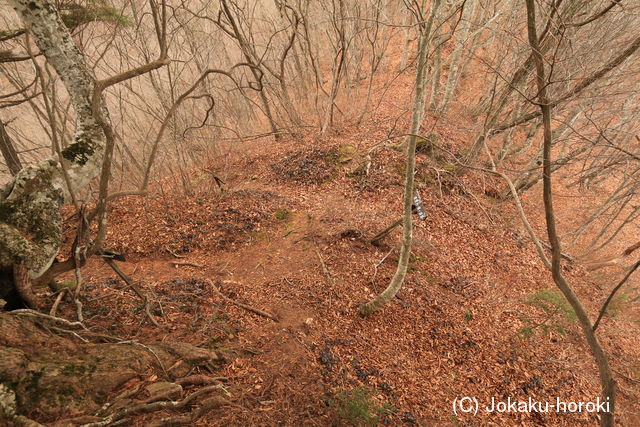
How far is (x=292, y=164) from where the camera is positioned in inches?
315

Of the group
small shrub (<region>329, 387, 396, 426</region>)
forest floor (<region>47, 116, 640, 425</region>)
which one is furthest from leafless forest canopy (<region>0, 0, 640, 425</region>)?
small shrub (<region>329, 387, 396, 426</region>)

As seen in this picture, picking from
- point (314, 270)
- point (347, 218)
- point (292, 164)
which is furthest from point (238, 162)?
point (314, 270)

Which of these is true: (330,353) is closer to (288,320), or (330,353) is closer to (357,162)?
(288,320)

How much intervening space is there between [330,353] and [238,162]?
6.65m

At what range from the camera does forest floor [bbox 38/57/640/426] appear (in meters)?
3.01

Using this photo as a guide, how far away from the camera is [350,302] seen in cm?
432

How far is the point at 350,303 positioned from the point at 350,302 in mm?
18

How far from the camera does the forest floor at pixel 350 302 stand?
3.01m

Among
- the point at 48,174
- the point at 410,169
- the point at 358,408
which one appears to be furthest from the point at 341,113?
the point at 358,408

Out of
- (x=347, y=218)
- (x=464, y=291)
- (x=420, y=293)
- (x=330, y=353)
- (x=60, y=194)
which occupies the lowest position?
(x=464, y=291)

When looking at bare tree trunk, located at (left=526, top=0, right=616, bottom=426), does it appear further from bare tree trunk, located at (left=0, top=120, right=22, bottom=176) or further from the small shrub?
bare tree trunk, located at (left=0, top=120, right=22, bottom=176)

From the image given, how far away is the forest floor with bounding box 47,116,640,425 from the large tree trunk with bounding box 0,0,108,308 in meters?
0.92

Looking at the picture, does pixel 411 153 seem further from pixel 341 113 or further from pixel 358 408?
pixel 341 113

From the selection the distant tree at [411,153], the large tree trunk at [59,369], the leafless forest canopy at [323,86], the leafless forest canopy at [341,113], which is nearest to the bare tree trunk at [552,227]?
the leafless forest canopy at [341,113]
